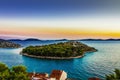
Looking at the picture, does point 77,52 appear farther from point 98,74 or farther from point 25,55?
point 98,74

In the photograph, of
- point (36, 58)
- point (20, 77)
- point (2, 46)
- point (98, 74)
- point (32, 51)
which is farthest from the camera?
point (2, 46)

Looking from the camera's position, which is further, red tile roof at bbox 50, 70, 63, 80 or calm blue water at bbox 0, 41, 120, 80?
calm blue water at bbox 0, 41, 120, 80

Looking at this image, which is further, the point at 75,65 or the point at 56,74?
the point at 75,65

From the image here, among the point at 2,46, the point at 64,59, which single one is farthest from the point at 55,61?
the point at 2,46

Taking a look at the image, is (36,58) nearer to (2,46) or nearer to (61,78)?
(61,78)

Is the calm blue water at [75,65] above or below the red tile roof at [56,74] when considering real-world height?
below

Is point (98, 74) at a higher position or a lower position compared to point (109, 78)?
lower

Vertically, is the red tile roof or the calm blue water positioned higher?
the red tile roof

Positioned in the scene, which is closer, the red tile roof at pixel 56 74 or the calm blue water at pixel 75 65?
the red tile roof at pixel 56 74

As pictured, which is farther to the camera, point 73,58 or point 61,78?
point 73,58

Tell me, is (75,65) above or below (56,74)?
below

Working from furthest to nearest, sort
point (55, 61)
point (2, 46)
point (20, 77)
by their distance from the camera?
point (2, 46) < point (55, 61) < point (20, 77)
